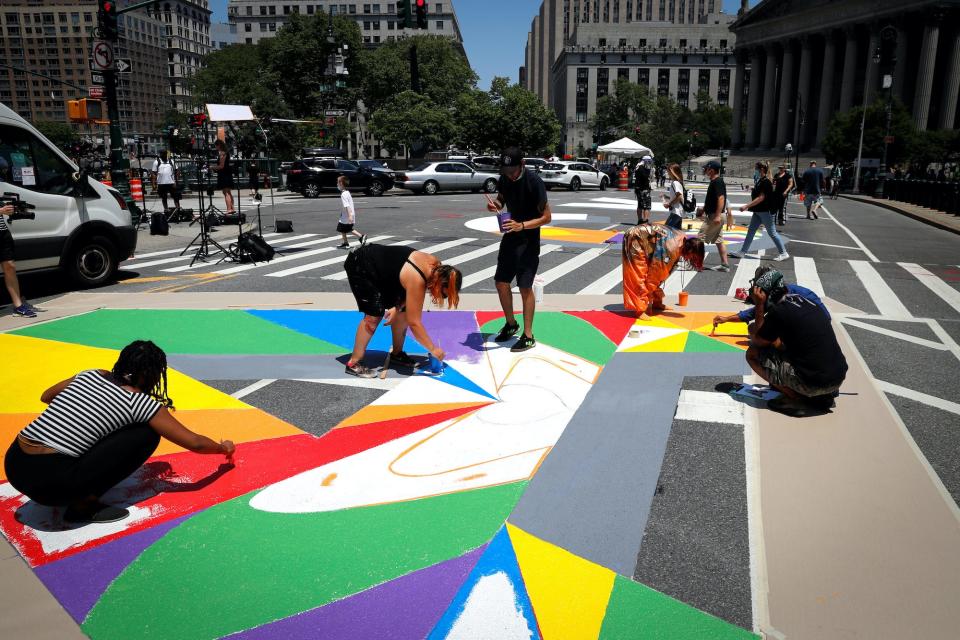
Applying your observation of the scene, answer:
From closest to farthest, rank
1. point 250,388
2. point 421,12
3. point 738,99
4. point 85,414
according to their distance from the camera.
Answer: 1. point 85,414
2. point 250,388
3. point 421,12
4. point 738,99

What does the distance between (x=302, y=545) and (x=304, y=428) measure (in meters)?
1.74

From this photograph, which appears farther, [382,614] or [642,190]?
[642,190]

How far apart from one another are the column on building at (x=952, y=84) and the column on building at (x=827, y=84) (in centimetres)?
1303

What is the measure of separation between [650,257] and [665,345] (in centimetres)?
135

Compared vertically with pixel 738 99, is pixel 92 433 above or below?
below

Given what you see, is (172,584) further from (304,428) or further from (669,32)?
(669,32)

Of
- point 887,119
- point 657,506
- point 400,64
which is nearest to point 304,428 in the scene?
point 657,506

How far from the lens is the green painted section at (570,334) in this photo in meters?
7.59

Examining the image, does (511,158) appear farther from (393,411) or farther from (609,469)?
(609,469)

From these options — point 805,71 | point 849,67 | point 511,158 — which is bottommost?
point 511,158

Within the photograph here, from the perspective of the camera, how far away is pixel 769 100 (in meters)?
94.0

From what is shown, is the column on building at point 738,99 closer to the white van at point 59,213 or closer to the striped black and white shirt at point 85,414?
the white van at point 59,213

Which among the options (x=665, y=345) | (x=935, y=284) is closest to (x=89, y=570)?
(x=665, y=345)

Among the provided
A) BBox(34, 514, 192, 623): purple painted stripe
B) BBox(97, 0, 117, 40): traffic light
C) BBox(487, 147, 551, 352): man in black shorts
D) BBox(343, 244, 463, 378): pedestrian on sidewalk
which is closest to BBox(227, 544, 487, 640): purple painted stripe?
BBox(34, 514, 192, 623): purple painted stripe
